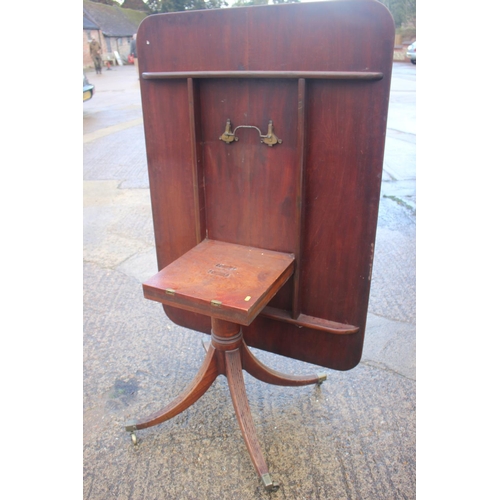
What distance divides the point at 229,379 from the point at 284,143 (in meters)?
0.91

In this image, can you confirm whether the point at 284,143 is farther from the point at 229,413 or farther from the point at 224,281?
the point at 229,413

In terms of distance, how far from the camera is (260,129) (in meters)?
1.39

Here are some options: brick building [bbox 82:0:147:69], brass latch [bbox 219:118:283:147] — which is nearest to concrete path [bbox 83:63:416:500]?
brass latch [bbox 219:118:283:147]

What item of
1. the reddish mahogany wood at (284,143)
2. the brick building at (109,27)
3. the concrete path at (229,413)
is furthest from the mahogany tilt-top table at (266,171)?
the brick building at (109,27)

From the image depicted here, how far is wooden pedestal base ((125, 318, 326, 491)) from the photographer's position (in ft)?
5.29

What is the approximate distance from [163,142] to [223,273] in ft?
1.76

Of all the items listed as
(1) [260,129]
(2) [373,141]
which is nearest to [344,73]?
(2) [373,141]

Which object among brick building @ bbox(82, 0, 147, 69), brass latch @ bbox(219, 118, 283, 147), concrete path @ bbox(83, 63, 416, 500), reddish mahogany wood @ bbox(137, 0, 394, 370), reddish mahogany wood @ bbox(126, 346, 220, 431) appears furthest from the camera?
brick building @ bbox(82, 0, 147, 69)

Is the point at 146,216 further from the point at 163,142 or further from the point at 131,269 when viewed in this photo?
the point at 163,142

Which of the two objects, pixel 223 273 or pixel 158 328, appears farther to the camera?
pixel 158 328

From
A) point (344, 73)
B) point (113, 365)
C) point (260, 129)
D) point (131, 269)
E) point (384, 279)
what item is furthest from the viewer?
point (131, 269)

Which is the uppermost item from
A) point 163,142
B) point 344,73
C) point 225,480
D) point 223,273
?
point 344,73

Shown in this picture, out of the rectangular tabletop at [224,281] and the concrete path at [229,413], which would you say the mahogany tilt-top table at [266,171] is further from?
the concrete path at [229,413]

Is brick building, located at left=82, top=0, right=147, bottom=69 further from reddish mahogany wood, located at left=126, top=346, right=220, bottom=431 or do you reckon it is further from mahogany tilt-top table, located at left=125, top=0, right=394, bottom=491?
reddish mahogany wood, located at left=126, top=346, right=220, bottom=431
